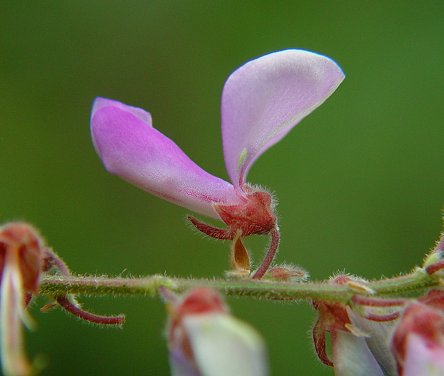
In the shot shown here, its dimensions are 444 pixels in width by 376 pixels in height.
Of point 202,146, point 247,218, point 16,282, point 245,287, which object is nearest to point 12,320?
point 16,282

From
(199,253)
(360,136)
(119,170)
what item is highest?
(119,170)

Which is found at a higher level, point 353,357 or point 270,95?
point 270,95

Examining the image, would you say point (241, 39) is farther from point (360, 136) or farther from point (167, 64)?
point (360, 136)

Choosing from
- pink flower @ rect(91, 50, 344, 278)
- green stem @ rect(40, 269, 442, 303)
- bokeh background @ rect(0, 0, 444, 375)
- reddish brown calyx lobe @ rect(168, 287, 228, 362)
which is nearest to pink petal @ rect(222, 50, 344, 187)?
pink flower @ rect(91, 50, 344, 278)

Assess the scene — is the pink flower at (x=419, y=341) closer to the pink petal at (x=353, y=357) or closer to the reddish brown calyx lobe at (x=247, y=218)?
the pink petal at (x=353, y=357)

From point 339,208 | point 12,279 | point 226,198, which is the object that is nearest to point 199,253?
point 339,208

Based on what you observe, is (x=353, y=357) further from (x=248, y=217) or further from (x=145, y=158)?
(x=145, y=158)

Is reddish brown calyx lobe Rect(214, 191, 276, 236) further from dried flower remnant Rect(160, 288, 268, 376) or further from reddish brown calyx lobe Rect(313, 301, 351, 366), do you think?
dried flower remnant Rect(160, 288, 268, 376)
